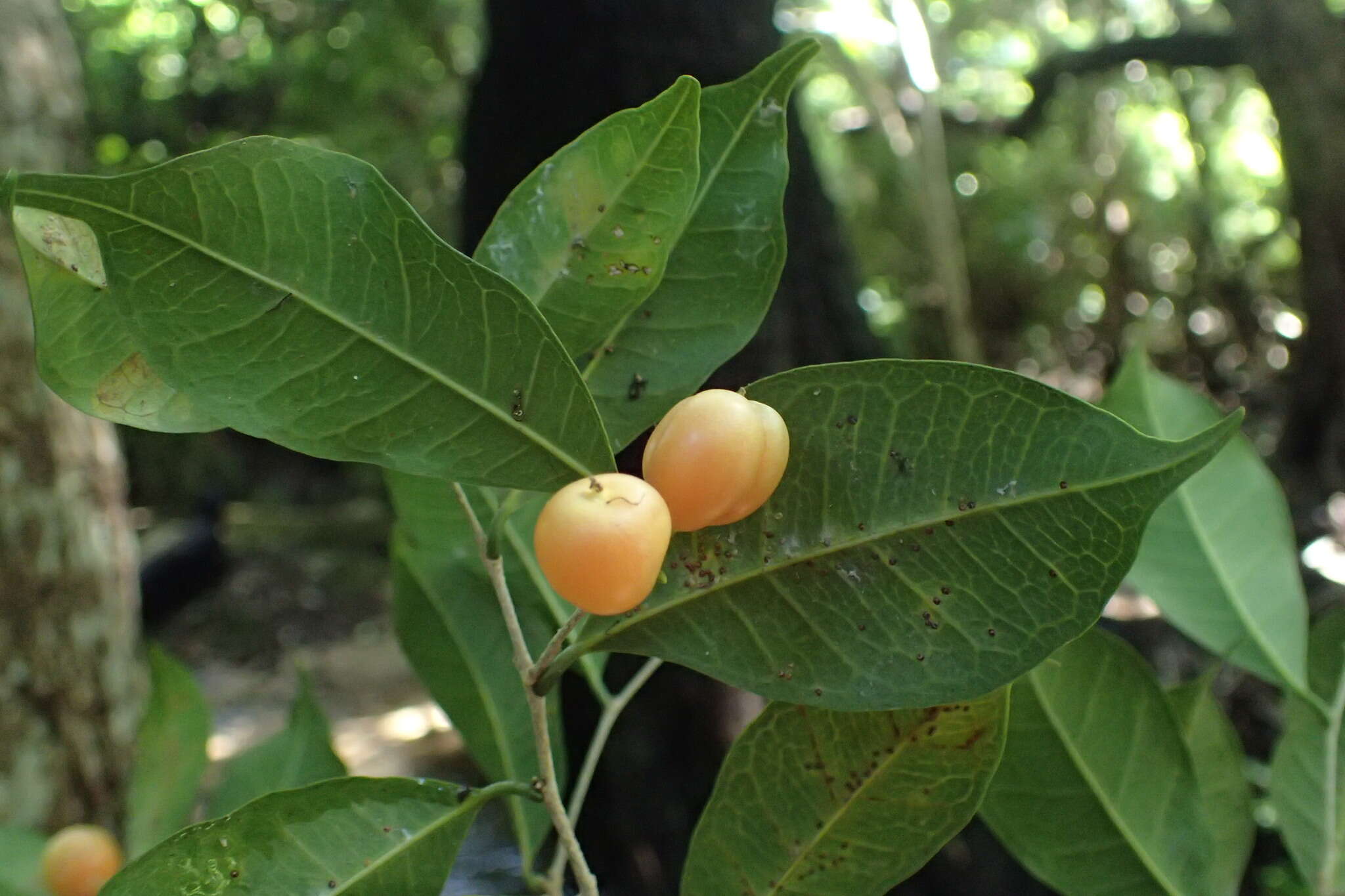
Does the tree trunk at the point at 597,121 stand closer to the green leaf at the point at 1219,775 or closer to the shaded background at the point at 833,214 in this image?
the shaded background at the point at 833,214

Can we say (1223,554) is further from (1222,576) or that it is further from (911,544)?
(911,544)

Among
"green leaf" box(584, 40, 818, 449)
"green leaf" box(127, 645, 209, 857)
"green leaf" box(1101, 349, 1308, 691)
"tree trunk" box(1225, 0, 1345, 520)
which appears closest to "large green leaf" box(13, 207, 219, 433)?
"green leaf" box(584, 40, 818, 449)

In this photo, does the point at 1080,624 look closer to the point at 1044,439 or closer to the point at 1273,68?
the point at 1044,439

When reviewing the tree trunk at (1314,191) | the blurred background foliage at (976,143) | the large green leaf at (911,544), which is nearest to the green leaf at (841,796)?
the large green leaf at (911,544)

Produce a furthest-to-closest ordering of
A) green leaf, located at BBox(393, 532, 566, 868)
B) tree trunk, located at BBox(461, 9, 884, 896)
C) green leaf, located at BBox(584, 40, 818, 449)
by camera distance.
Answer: tree trunk, located at BBox(461, 9, 884, 896), green leaf, located at BBox(393, 532, 566, 868), green leaf, located at BBox(584, 40, 818, 449)

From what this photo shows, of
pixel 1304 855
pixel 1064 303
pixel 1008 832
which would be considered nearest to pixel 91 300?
pixel 1008 832

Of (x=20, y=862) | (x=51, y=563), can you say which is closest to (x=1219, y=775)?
(x=20, y=862)

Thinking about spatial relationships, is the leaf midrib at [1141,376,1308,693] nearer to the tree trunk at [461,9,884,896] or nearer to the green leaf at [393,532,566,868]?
the green leaf at [393,532,566,868]
